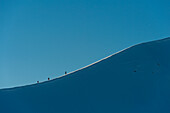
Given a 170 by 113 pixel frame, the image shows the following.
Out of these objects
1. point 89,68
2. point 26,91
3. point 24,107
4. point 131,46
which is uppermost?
point 131,46

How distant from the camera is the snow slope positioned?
439 centimetres

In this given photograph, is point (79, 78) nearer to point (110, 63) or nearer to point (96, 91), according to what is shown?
point (96, 91)

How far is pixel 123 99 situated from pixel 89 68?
1447 millimetres

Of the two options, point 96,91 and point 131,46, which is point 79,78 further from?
Answer: point 131,46

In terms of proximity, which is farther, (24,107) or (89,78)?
(89,78)

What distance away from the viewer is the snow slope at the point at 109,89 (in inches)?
173

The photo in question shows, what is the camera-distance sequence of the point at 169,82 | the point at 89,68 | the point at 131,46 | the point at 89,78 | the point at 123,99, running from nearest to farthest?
1. the point at 123,99
2. the point at 169,82
3. the point at 89,78
4. the point at 89,68
5. the point at 131,46

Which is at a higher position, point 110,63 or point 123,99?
point 110,63

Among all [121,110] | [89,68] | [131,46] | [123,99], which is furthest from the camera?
[131,46]

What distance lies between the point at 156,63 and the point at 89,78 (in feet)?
6.47

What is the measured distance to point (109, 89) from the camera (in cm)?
496

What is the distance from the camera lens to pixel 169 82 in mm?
4965

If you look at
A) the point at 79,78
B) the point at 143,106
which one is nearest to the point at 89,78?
the point at 79,78

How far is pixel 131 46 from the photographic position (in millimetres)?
6117
